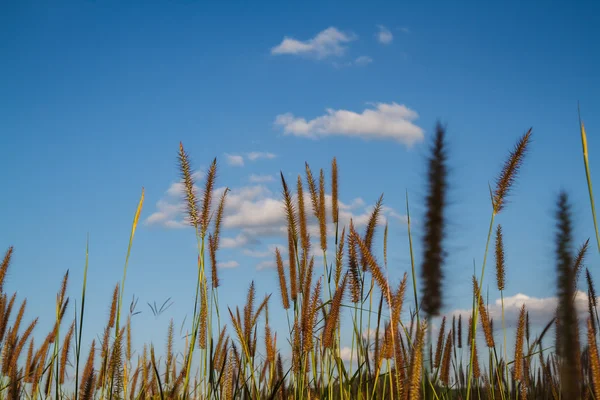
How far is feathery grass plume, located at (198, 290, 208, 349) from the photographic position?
11.8 ft

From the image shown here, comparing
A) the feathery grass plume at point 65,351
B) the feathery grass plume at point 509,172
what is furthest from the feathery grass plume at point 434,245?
the feathery grass plume at point 65,351

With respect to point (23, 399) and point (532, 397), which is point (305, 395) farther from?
point (23, 399)

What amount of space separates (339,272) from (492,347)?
1.14 meters

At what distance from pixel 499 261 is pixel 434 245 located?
0.92 meters

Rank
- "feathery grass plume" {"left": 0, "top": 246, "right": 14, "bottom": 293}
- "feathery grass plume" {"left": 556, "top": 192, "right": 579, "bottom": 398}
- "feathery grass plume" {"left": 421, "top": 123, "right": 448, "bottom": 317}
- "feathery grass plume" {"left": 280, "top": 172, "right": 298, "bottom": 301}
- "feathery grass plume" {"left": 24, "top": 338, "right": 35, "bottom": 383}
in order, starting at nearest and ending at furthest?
"feathery grass plume" {"left": 556, "top": 192, "right": 579, "bottom": 398}, "feathery grass plume" {"left": 421, "top": 123, "right": 448, "bottom": 317}, "feathery grass plume" {"left": 280, "top": 172, "right": 298, "bottom": 301}, "feathery grass plume" {"left": 0, "top": 246, "right": 14, "bottom": 293}, "feathery grass plume" {"left": 24, "top": 338, "right": 35, "bottom": 383}

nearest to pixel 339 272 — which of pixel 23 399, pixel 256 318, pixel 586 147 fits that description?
pixel 256 318

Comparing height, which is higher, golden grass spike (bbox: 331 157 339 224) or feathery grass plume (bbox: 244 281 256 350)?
Result: golden grass spike (bbox: 331 157 339 224)

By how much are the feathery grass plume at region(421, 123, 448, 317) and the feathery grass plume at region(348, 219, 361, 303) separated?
0.39 metres

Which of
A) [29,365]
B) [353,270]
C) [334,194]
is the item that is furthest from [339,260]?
[29,365]

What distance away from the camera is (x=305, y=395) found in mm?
4219

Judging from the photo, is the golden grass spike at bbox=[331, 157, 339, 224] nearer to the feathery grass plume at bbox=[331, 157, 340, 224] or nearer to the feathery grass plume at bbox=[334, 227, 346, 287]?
the feathery grass plume at bbox=[331, 157, 340, 224]

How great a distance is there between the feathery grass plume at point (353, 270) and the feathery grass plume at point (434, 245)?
39cm

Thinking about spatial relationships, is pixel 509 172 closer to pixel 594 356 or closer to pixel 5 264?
pixel 594 356

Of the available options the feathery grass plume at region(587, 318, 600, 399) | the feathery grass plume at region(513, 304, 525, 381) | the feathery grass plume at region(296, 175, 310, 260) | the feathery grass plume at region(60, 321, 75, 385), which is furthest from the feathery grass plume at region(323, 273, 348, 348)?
the feathery grass plume at region(60, 321, 75, 385)
